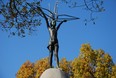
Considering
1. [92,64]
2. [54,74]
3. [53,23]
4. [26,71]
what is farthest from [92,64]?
[54,74]

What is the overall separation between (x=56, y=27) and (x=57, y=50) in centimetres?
113

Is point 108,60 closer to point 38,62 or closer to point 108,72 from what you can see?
point 108,72

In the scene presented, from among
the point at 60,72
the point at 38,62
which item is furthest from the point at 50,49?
the point at 38,62

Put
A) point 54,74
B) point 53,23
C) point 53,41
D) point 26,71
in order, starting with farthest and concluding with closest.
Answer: point 26,71, point 53,23, point 53,41, point 54,74

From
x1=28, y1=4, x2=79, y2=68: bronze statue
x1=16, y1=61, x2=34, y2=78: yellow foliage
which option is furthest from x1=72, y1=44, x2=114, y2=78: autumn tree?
x1=28, y1=4, x2=79, y2=68: bronze statue

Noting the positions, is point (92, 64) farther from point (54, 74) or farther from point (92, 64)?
point (54, 74)

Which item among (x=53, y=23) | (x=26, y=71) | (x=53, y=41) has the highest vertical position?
(x=53, y=23)

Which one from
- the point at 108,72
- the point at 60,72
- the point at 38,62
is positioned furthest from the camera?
the point at 38,62

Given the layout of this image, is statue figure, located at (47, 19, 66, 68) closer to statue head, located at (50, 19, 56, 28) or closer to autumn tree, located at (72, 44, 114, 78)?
statue head, located at (50, 19, 56, 28)

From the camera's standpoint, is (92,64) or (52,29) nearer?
(52,29)

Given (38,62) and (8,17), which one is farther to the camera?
(38,62)

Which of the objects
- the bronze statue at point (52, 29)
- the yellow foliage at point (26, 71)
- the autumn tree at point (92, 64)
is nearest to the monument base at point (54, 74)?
the bronze statue at point (52, 29)

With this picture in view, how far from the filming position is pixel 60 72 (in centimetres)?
1203

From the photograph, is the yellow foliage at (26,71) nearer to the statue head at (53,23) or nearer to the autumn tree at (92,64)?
the autumn tree at (92,64)
